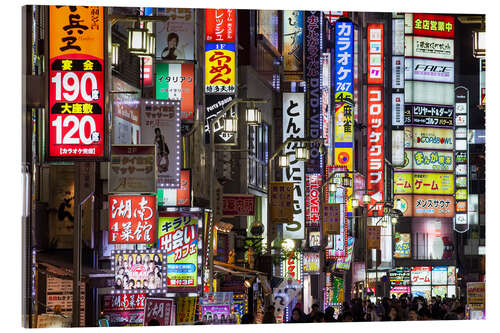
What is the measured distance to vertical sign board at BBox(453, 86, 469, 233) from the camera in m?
52.7

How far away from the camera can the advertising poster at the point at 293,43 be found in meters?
31.8

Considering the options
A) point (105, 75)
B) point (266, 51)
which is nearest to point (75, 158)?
point (105, 75)

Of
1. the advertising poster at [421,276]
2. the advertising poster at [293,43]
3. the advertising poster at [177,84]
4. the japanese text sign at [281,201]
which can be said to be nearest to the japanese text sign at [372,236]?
the advertising poster at [293,43]

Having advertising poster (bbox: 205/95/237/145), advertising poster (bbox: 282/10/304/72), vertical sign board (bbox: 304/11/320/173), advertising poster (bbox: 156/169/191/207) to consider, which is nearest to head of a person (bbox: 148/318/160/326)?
advertising poster (bbox: 156/169/191/207)

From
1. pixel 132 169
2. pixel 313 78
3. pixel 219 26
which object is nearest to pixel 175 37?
pixel 219 26

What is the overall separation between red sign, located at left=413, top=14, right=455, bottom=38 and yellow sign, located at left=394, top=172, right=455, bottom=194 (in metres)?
9.82

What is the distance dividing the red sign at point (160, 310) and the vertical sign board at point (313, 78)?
13.8 metres

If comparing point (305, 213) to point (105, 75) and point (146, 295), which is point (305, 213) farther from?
point (105, 75)

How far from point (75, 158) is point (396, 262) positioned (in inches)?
1747

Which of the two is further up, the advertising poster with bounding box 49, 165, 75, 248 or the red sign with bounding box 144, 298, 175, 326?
the advertising poster with bounding box 49, 165, 75, 248

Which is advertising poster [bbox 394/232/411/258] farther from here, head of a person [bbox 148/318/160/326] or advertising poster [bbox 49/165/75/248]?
head of a person [bbox 148/318/160/326]

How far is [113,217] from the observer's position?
49.4 ft

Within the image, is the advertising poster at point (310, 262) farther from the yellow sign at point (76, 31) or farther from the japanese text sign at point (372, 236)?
the yellow sign at point (76, 31)

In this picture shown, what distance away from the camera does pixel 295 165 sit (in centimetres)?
2853
